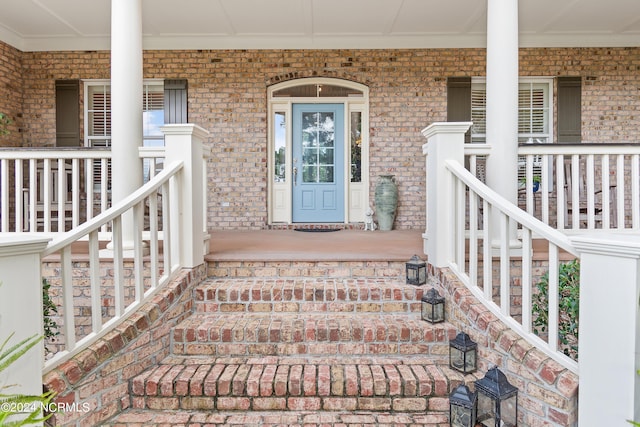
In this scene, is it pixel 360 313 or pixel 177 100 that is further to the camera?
pixel 177 100

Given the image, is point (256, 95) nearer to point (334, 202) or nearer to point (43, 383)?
point (334, 202)

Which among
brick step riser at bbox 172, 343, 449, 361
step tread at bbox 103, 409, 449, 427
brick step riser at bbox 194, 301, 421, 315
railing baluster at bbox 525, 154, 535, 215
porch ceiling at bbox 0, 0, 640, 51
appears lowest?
step tread at bbox 103, 409, 449, 427

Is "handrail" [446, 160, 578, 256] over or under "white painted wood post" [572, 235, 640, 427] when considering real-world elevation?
over

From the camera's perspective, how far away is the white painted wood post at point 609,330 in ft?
4.01

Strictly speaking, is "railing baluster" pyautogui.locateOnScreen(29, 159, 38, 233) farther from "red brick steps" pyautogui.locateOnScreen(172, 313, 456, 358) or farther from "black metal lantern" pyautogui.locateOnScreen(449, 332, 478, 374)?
"black metal lantern" pyautogui.locateOnScreen(449, 332, 478, 374)

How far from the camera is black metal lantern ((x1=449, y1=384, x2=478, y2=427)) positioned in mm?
1643

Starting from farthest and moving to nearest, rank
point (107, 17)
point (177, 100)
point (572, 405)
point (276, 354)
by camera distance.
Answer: point (177, 100)
point (107, 17)
point (276, 354)
point (572, 405)

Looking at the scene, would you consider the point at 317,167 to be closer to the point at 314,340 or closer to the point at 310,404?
the point at 314,340

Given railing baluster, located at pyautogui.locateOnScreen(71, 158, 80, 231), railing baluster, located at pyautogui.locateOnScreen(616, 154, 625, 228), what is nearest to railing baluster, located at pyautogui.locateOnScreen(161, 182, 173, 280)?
railing baluster, located at pyautogui.locateOnScreen(71, 158, 80, 231)

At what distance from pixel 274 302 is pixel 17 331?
1307 mm

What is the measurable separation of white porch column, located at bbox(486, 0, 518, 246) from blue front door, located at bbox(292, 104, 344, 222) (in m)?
3.28

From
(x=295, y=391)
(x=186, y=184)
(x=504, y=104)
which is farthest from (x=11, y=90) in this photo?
(x=504, y=104)

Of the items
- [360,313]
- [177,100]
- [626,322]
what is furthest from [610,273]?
[177,100]

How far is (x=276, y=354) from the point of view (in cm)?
211
